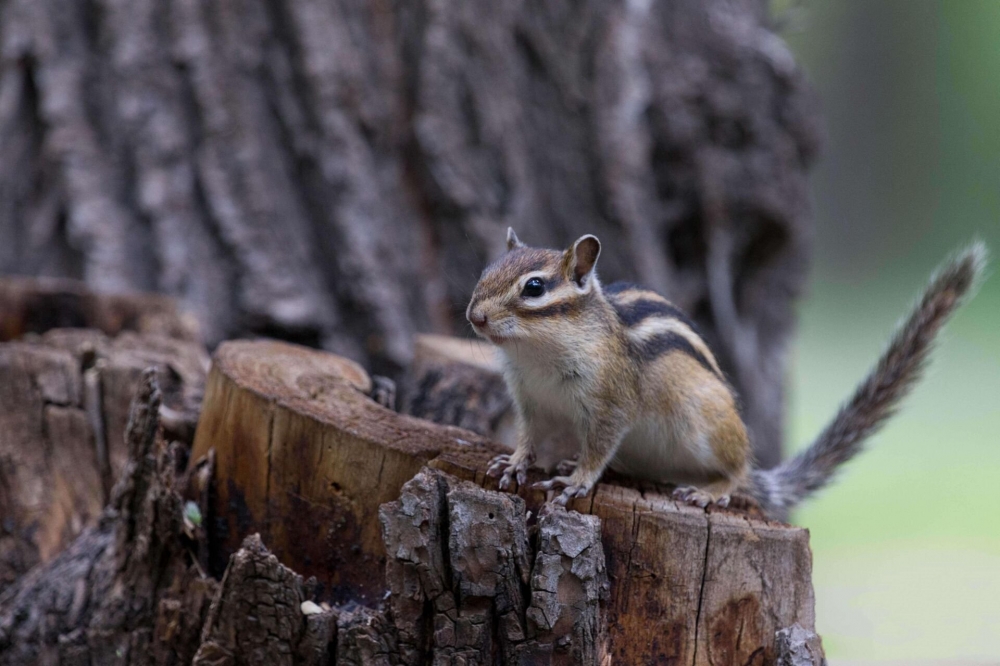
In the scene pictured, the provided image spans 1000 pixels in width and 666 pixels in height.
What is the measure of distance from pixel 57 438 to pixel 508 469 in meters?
1.52

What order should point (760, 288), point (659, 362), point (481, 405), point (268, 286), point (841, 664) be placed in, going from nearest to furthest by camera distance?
point (841, 664), point (659, 362), point (481, 405), point (268, 286), point (760, 288)

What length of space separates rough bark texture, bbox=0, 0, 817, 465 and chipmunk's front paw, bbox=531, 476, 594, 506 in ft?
6.42

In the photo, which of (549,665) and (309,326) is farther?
(309,326)

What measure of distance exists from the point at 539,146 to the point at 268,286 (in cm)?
160

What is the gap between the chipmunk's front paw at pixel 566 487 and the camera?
199 cm

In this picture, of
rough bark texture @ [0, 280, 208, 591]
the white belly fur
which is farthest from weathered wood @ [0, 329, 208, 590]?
the white belly fur

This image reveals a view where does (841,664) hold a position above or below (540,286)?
below

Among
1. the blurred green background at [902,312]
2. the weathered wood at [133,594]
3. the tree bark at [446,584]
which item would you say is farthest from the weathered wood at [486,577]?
the blurred green background at [902,312]

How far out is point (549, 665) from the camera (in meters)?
1.75

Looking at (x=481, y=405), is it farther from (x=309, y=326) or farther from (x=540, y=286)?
(x=309, y=326)

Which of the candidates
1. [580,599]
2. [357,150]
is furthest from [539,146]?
[580,599]

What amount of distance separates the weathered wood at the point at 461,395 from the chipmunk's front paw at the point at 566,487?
917mm

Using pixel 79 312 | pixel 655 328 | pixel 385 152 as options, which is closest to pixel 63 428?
pixel 79 312

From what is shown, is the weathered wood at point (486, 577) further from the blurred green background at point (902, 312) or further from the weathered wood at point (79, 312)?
the weathered wood at point (79, 312)
